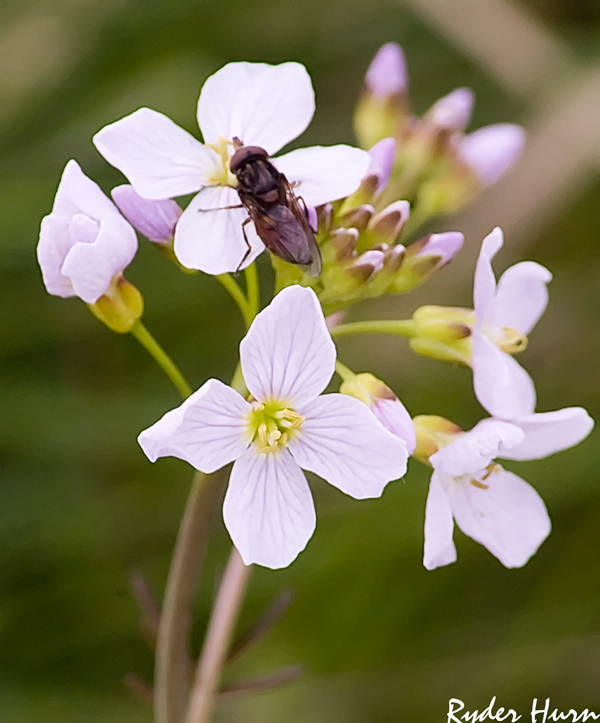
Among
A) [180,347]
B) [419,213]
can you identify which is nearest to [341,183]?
[419,213]

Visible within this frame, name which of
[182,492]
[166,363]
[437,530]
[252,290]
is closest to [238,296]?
[252,290]

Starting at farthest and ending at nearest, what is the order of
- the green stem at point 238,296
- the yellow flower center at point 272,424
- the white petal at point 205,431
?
the green stem at point 238,296 → the yellow flower center at point 272,424 → the white petal at point 205,431

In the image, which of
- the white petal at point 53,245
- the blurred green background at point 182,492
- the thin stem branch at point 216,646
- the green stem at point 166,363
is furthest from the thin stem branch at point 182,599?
the blurred green background at point 182,492

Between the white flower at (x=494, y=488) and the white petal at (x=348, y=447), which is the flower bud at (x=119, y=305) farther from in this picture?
the white flower at (x=494, y=488)

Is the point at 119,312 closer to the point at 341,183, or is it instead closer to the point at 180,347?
Result: the point at 341,183

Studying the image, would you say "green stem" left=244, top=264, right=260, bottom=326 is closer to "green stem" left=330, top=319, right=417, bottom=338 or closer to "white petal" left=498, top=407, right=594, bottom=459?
"green stem" left=330, top=319, right=417, bottom=338

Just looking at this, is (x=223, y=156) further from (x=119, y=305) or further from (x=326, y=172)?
(x=119, y=305)
